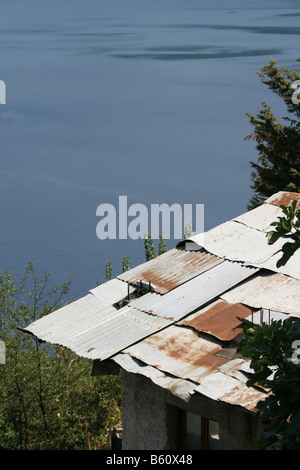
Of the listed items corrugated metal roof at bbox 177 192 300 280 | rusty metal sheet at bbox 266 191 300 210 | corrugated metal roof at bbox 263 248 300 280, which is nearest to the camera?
corrugated metal roof at bbox 263 248 300 280

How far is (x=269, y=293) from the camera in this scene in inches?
366

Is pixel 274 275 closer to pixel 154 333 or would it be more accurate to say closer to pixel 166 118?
pixel 154 333

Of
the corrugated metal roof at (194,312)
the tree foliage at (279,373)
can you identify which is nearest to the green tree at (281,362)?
the tree foliage at (279,373)

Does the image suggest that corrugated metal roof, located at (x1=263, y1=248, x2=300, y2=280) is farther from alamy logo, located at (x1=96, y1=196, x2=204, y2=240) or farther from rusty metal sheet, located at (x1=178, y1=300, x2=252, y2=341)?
alamy logo, located at (x1=96, y1=196, x2=204, y2=240)

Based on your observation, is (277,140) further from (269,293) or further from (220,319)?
(220,319)

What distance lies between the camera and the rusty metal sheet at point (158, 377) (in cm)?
782

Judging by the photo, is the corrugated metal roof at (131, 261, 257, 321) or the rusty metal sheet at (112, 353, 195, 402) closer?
the rusty metal sheet at (112, 353, 195, 402)

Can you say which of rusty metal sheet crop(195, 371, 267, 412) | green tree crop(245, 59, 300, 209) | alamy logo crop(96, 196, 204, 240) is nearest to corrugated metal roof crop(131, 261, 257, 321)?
rusty metal sheet crop(195, 371, 267, 412)

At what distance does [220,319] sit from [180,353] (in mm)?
682

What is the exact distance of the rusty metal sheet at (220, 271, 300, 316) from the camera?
8.92m

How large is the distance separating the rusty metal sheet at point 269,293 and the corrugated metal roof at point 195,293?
0.40ft

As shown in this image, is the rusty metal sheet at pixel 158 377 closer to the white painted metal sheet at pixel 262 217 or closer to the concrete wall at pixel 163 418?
the concrete wall at pixel 163 418

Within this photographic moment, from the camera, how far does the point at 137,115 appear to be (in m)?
118

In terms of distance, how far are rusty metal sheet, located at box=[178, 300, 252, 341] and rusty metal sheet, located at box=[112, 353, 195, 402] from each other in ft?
2.79
